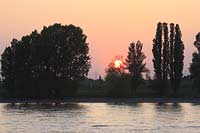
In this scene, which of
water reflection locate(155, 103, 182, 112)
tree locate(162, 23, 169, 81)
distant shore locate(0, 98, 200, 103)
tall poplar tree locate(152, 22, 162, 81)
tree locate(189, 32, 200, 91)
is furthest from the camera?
tree locate(189, 32, 200, 91)

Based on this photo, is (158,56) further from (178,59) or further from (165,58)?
(178,59)

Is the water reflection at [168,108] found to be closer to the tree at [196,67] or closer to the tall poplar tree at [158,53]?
the tall poplar tree at [158,53]

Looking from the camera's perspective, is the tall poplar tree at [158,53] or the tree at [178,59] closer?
the tree at [178,59]

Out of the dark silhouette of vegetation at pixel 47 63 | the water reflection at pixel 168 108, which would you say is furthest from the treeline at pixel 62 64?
the water reflection at pixel 168 108

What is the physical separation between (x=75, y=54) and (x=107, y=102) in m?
11.8

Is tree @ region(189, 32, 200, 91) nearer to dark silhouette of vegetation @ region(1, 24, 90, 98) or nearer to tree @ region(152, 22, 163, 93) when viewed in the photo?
tree @ region(152, 22, 163, 93)

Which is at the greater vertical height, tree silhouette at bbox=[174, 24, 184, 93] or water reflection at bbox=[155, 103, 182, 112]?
tree silhouette at bbox=[174, 24, 184, 93]

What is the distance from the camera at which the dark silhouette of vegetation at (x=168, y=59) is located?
5128 inches

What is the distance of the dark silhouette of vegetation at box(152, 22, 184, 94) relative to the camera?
130 metres

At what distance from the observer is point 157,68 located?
131125 millimetres

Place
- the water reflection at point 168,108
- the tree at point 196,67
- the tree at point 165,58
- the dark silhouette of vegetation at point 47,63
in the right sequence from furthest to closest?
the tree at point 196,67 < the tree at point 165,58 < the dark silhouette of vegetation at point 47,63 < the water reflection at point 168,108

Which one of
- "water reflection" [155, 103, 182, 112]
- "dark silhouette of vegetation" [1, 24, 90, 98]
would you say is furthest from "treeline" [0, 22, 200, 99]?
"water reflection" [155, 103, 182, 112]

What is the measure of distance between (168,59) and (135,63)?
14978 mm

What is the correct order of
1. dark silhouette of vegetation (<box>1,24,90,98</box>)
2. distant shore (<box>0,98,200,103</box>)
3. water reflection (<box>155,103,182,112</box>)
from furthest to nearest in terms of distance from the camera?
1. distant shore (<box>0,98,200,103</box>)
2. dark silhouette of vegetation (<box>1,24,90,98</box>)
3. water reflection (<box>155,103,182,112</box>)
